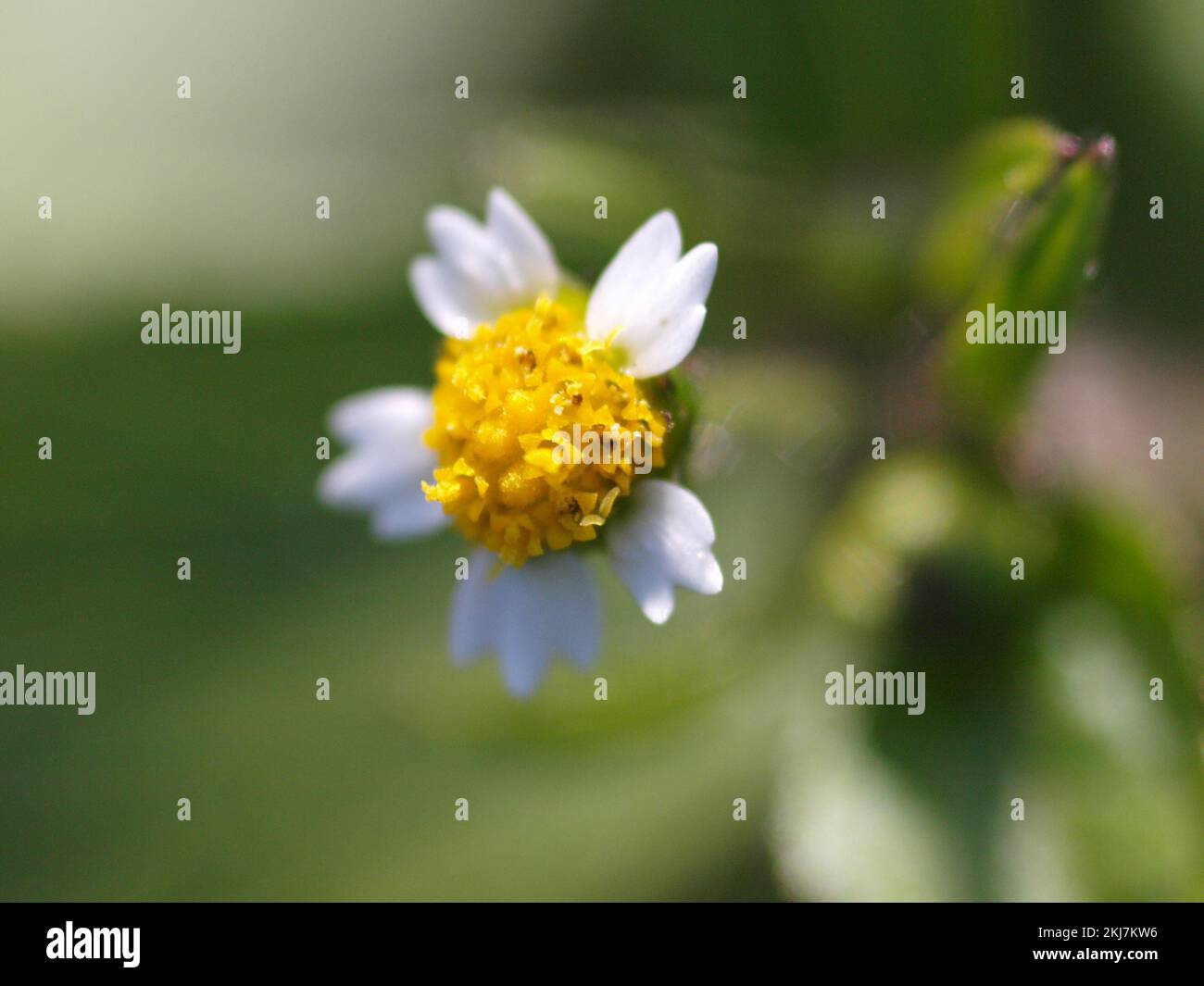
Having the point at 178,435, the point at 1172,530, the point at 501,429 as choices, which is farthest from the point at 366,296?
the point at 1172,530

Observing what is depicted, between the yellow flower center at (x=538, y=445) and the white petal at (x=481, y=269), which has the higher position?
the white petal at (x=481, y=269)

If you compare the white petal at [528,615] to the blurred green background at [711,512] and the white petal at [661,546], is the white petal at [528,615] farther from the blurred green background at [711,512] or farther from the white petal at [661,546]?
the blurred green background at [711,512]

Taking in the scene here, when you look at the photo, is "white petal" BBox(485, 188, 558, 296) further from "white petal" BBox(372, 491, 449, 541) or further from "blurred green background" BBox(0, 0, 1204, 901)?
"blurred green background" BBox(0, 0, 1204, 901)

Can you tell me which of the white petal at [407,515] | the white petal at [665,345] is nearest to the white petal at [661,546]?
the white petal at [665,345]

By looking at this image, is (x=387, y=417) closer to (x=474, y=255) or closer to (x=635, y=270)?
(x=474, y=255)

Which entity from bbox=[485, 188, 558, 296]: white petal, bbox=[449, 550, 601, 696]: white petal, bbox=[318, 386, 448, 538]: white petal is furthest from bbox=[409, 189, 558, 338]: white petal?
bbox=[449, 550, 601, 696]: white petal

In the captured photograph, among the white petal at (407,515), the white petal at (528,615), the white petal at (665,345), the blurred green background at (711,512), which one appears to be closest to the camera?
the white petal at (665,345)
